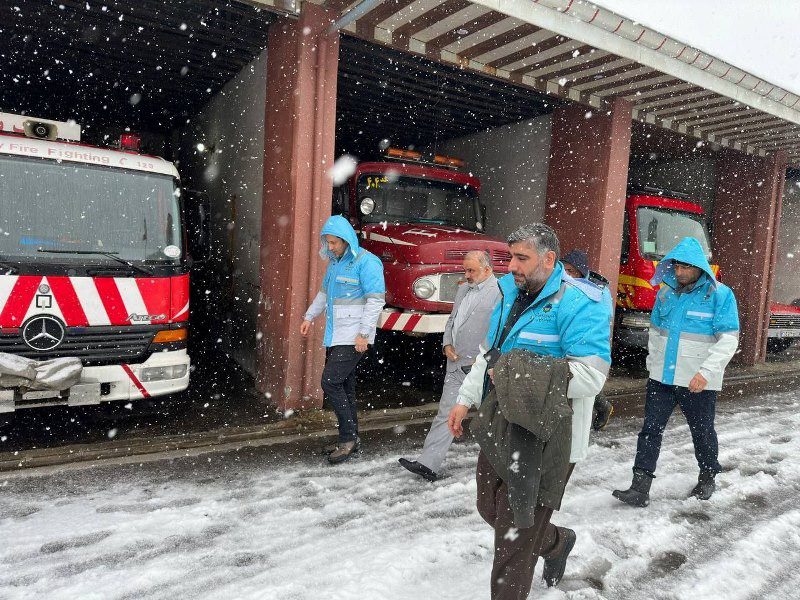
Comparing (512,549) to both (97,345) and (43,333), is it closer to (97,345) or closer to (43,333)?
(97,345)

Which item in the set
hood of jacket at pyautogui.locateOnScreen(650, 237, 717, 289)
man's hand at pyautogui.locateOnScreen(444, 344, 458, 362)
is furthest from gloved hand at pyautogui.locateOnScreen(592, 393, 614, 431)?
man's hand at pyautogui.locateOnScreen(444, 344, 458, 362)

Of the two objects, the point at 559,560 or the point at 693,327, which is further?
the point at 693,327

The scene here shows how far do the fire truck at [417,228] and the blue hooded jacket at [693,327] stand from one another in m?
2.66

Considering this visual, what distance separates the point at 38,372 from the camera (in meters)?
4.07

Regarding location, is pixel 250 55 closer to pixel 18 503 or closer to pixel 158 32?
pixel 158 32

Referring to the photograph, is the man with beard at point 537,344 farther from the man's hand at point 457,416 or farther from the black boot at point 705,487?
the black boot at point 705,487

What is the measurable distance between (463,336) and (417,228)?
3.19 metres

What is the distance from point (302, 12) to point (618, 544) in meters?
5.33

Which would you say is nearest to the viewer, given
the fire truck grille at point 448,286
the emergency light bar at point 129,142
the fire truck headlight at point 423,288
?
the emergency light bar at point 129,142

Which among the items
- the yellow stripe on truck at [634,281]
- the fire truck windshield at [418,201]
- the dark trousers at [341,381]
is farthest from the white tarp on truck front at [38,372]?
the yellow stripe on truck at [634,281]

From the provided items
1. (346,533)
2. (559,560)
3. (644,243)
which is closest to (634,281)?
(644,243)

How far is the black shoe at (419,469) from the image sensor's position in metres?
4.21

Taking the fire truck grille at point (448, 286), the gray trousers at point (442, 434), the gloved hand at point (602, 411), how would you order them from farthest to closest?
the fire truck grille at point (448, 286)
the gloved hand at point (602, 411)
the gray trousers at point (442, 434)

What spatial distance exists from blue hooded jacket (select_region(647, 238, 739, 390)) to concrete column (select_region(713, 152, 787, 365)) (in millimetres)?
8281
